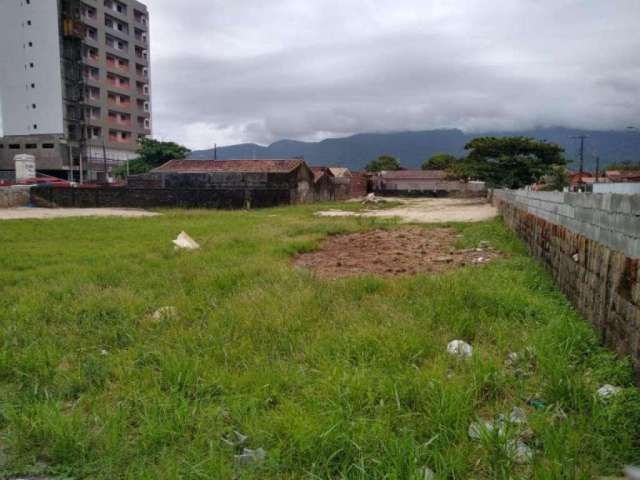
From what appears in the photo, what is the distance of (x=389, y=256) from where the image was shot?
28.7ft

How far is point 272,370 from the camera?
132 inches

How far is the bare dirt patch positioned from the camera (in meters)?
7.29

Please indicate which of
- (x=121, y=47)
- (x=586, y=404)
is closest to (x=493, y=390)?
(x=586, y=404)

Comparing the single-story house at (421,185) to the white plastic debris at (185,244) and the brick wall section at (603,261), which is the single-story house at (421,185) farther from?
the brick wall section at (603,261)

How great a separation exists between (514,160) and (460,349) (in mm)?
36406

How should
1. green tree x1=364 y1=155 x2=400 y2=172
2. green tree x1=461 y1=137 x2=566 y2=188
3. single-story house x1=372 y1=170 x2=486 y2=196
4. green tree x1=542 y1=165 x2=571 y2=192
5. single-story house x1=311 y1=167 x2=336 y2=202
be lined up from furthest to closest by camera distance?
green tree x1=364 y1=155 x2=400 y2=172
single-story house x1=372 y1=170 x2=486 y2=196
green tree x1=542 y1=165 x2=571 y2=192
single-story house x1=311 y1=167 x2=336 y2=202
green tree x1=461 y1=137 x2=566 y2=188

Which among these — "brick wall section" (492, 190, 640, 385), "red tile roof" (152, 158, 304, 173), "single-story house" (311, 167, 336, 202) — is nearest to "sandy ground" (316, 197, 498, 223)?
"red tile roof" (152, 158, 304, 173)

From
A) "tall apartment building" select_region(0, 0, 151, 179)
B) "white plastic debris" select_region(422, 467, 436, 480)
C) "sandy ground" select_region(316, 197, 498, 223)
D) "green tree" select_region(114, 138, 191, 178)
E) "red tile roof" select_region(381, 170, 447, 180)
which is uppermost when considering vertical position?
"tall apartment building" select_region(0, 0, 151, 179)

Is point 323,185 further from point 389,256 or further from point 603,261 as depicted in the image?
point 603,261

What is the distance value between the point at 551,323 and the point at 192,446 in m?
3.13

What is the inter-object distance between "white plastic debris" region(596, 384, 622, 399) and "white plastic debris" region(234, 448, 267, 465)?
6.70 ft

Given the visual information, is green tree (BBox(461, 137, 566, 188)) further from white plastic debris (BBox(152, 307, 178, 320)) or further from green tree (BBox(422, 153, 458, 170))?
green tree (BBox(422, 153, 458, 170))

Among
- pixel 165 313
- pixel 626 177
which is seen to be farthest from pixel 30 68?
A: pixel 626 177

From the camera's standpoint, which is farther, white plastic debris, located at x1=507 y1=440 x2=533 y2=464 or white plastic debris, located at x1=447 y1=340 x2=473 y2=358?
white plastic debris, located at x1=447 y1=340 x2=473 y2=358
